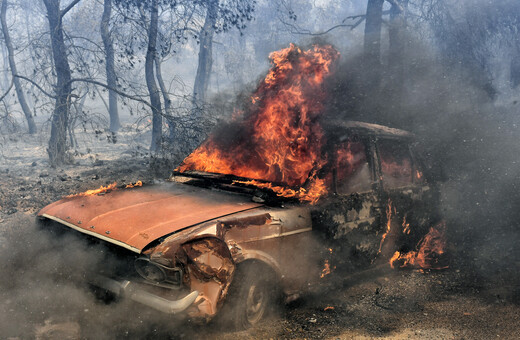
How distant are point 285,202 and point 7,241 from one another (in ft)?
15.1

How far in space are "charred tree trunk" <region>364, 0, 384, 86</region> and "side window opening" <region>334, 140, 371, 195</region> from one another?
6.29 m

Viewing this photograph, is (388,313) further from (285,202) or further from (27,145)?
(27,145)

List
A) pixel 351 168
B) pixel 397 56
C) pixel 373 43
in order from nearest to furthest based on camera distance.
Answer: pixel 351 168
pixel 397 56
pixel 373 43

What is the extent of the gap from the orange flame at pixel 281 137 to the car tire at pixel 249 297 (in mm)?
874

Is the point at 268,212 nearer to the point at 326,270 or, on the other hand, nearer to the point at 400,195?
the point at 326,270

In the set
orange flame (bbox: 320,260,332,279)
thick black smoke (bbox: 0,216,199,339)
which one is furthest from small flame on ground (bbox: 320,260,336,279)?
thick black smoke (bbox: 0,216,199,339)

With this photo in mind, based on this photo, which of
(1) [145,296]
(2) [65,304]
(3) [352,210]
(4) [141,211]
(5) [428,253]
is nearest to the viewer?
(1) [145,296]

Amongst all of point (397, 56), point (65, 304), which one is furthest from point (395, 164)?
point (397, 56)

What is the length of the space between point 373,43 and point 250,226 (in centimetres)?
1118

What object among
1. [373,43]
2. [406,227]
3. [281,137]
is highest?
[373,43]

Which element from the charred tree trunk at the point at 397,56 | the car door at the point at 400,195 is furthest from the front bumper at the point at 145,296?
the charred tree trunk at the point at 397,56

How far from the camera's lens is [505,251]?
5598 millimetres

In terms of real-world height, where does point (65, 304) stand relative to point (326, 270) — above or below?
below

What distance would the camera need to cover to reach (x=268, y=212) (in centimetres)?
346
